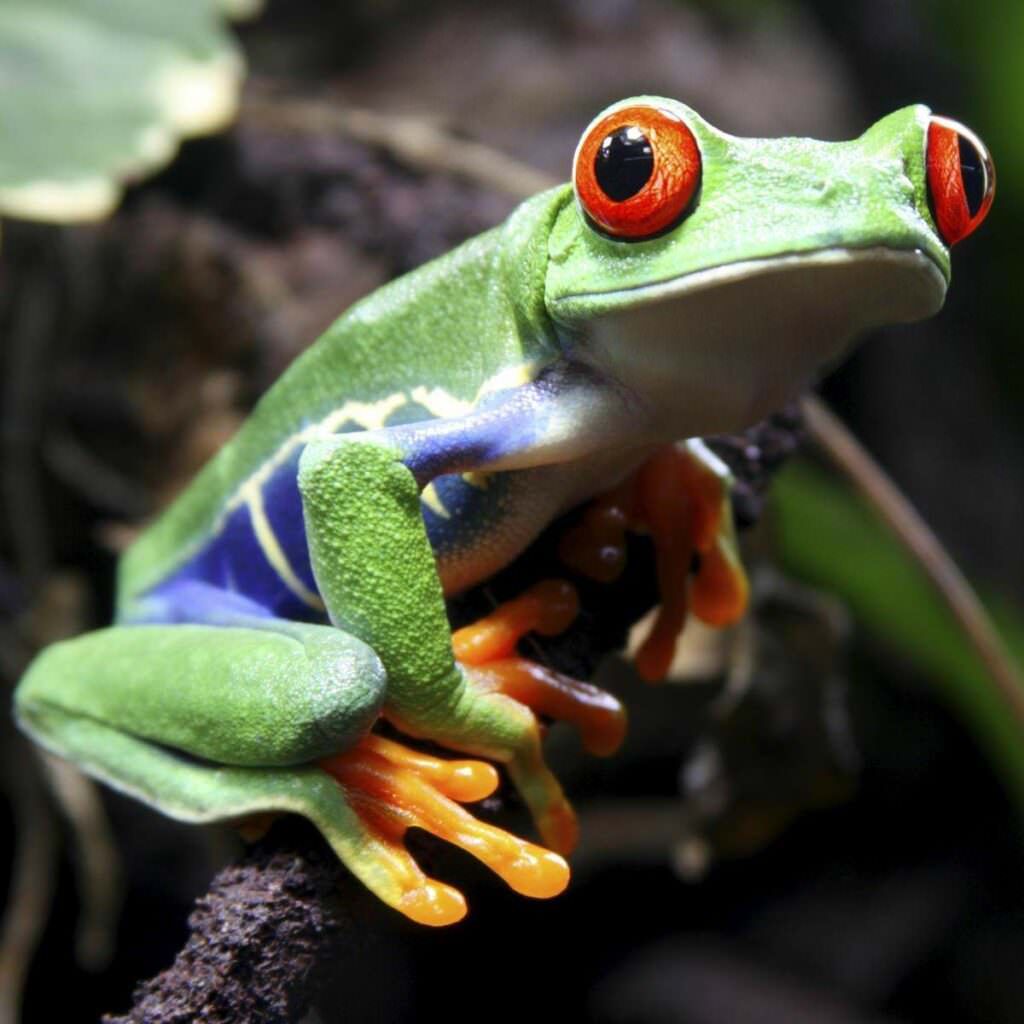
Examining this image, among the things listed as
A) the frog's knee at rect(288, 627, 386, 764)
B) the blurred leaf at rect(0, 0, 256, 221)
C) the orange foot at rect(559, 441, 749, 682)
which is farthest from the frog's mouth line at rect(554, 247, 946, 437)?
the blurred leaf at rect(0, 0, 256, 221)

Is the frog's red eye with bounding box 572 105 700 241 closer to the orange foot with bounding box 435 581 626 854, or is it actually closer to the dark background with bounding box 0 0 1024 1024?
the orange foot with bounding box 435 581 626 854

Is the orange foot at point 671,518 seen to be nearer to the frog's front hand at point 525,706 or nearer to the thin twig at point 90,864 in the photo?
the frog's front hand at point 525,706

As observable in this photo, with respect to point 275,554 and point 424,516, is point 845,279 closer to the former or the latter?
point 424,516

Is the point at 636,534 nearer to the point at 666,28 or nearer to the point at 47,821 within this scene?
the point at 47,821

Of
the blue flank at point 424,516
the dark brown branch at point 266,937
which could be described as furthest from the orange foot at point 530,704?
the dark brown branch at point 266,937

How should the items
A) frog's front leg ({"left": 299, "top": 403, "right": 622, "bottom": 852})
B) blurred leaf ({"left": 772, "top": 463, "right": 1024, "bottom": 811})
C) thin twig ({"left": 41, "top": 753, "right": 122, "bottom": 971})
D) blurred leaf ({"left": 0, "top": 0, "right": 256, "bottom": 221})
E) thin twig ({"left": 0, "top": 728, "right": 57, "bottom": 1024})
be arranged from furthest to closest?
blurred leaf ({"left": 772, "top": 463, "right": 1024, "bottom": 811}) < thin twig ({"left": 41, "top": 753, "right": 122, "bottom": 971}) < thin twig ({"left": 0, "top": 728, "right": 57, "bottom": 1024}) < blurred leaf ({"left": 0, "top": 0, "right": 256, "bottom": 221}) < frog's front leg ({"left": 299, "top": 403, "right": 622, "bottom": 852})
